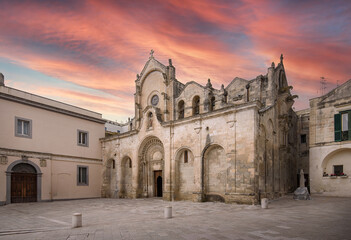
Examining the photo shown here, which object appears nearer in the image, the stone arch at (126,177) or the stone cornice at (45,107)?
the stone cornice at (45,107)

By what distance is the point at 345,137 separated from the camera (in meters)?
21.5

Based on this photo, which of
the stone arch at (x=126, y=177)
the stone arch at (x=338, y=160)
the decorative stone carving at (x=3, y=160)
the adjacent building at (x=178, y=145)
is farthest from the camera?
the stone arch at (x=126, y=177)

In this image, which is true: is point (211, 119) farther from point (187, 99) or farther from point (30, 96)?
point (30, 96)

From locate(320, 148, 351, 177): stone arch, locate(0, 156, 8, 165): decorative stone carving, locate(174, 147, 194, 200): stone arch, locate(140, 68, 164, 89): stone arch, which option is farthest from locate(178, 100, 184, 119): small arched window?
locate(0, 156, 8, 165): decorative stone carving

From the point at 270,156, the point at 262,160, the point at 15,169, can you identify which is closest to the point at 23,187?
the point at 15,169

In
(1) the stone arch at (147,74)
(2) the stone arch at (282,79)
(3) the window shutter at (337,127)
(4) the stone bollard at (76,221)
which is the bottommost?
(4) the stone bollard at (76,221)

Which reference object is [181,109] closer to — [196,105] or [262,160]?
[196,105]

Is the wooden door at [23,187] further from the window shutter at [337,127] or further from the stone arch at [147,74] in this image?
the window shutter at [337,127]

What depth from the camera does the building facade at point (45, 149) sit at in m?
21.1

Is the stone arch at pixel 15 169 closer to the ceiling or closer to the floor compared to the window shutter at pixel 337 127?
closer to the floor

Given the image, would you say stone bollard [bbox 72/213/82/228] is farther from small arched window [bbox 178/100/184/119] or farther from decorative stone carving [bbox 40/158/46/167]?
small arched window [bbox 178/100/184/119]

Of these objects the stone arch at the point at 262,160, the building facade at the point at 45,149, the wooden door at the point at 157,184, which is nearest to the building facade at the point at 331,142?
the stone arch at the point at 262,160

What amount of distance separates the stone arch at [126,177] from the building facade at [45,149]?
326 cm

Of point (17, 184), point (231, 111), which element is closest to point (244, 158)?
point (231, 111)
